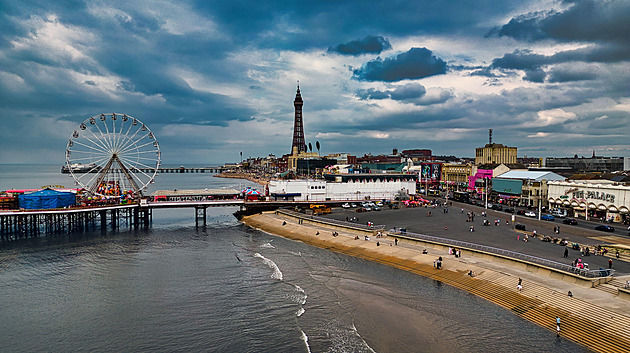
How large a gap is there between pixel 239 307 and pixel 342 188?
208 ft

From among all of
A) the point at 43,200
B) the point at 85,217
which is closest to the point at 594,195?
the point at 43,200

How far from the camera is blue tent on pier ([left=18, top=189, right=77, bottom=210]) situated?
6356 cm

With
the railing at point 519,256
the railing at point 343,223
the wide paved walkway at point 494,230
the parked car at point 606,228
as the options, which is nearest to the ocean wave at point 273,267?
the railing at point 343,223

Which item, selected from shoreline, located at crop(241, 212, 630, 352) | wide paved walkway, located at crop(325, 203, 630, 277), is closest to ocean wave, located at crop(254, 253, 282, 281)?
shoreline, located at crop(241, 212, 630, 352)

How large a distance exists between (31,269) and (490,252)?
5108cm

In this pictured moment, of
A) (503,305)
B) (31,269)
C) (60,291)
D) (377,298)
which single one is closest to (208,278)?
(60,291)

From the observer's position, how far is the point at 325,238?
5669 cm

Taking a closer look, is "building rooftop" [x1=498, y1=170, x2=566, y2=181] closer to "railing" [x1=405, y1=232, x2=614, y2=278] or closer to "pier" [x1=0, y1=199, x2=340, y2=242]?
"pier" [x1=0, y1=199, x2=340, y2=242]

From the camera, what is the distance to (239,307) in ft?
103

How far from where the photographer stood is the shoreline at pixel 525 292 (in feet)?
79.2

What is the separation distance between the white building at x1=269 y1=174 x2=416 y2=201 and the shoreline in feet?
117

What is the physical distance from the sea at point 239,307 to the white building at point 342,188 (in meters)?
39.2

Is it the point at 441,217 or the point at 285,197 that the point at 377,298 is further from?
the point at 285,197

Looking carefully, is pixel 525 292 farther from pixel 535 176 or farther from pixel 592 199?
pixel 535 176
